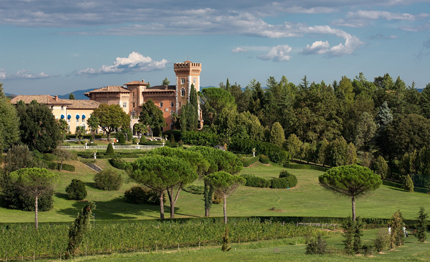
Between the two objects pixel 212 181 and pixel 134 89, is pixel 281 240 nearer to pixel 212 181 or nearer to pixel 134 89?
pixel 212 181

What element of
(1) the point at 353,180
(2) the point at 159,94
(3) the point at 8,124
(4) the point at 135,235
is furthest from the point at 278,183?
(2) the point at 159,94

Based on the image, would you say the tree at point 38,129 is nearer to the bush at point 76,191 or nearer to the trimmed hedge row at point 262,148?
the bush at point 76,191

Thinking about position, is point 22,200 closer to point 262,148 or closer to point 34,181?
point 34,181

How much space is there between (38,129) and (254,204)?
3003 centimetres

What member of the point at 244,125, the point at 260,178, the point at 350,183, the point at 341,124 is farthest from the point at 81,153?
the point at 341,124

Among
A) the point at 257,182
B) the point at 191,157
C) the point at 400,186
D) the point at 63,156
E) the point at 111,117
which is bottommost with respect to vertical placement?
the point at 400,186

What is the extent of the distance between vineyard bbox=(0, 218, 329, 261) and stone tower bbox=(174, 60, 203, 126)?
69260 millimetres

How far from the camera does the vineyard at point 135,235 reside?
31.2m

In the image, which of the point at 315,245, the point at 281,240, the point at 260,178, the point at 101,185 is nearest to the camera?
the point at 315,245

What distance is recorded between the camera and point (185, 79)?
4274 inches

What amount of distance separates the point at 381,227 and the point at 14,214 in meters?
29.4

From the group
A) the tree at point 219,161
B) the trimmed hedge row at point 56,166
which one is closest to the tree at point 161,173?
the tree at point 219,161

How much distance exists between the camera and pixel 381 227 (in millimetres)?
39781

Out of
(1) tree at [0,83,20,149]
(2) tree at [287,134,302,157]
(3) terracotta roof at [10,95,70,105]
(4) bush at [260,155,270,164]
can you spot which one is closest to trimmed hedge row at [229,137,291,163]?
(4) bush at [260,155,270,164]
